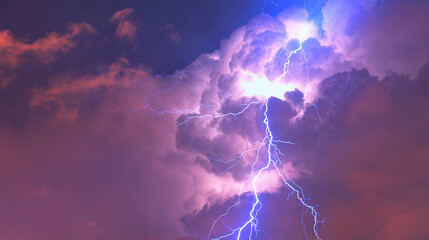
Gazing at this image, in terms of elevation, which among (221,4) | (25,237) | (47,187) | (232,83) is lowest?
(25,237)

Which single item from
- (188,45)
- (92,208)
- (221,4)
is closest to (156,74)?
(188,45)

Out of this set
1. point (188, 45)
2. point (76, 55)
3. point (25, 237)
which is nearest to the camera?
point (25, 237)

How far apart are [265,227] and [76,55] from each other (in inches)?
193

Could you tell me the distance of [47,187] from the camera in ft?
18.0

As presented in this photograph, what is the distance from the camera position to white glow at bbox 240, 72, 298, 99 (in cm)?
604

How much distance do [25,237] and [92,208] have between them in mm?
1218

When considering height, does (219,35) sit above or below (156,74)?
above

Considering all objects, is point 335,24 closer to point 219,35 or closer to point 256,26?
point 256,26

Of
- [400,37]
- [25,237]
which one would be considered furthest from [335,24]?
[25,237]

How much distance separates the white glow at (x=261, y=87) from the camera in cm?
604

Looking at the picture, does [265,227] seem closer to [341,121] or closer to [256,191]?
[256,191]

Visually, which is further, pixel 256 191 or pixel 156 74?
pixel 156 74

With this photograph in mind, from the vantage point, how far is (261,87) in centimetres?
613

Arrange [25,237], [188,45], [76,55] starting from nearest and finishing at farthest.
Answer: [25,237]
[76,55]
[188,45]
